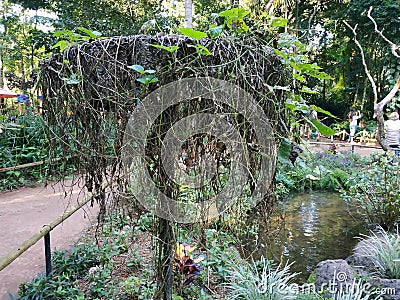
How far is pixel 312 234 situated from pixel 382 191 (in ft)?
3.23

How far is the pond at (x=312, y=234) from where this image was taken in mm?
3395

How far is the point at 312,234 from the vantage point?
13.4 ft

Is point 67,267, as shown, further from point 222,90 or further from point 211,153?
point 222,90

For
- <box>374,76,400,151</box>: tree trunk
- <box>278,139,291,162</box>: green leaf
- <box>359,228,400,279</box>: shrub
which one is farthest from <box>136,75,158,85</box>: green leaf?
<box>374,76,400,151</box>: tree trunk

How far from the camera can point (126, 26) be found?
716 centimetres

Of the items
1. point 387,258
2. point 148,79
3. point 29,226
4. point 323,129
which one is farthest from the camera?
point 29,226

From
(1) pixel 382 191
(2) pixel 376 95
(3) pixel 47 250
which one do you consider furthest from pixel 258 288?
(2) pixel 376 95

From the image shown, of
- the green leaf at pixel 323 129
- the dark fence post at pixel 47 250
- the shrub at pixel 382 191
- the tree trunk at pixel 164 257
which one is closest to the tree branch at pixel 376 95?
the shrub at pixel 382 191

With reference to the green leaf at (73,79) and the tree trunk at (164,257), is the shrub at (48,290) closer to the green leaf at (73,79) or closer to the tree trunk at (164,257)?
the tree trunk at (164,257)

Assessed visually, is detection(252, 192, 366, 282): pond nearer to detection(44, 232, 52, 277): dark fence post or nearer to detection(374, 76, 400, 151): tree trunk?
detection(374, 76, 400, 151): tree trunk

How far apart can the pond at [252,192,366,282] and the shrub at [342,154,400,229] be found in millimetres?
434

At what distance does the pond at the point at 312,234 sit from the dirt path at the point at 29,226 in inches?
76.6

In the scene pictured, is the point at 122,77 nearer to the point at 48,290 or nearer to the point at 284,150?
the point at 284,150

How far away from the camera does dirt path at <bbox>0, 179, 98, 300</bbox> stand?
2402mm
